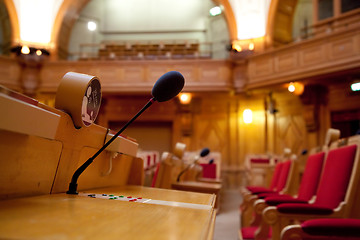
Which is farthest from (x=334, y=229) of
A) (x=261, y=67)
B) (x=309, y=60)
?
(x=261, y=67)

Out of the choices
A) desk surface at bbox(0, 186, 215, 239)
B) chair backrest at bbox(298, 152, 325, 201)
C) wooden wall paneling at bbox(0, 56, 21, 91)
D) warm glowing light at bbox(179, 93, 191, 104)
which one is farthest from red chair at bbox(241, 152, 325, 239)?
wooden wall paneling at bbox(0, 56, 21, 91)

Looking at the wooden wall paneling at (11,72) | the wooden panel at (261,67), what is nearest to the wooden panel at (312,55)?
the wooden panel at (261,67)

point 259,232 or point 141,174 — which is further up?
point 141,174

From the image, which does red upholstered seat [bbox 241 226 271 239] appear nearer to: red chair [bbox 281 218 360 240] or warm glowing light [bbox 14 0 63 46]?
red chair [bbox 281 218 360 240]

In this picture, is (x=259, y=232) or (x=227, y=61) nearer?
(x=259, y=232)

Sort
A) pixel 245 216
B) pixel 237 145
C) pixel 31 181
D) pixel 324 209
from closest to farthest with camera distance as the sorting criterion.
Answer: pixel 31 181 → pixel 324 209 → pixel 245 216 → pixel 237 145

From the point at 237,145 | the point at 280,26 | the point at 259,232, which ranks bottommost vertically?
the point at 259,232

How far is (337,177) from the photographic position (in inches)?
68.7

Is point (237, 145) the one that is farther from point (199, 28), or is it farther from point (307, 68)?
point (199, 28)

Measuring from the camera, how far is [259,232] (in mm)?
2035

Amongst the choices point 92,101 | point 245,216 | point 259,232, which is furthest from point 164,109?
point 92,101

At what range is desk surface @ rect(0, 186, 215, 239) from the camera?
0.47 m

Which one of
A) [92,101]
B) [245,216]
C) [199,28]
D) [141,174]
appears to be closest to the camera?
[92,101]

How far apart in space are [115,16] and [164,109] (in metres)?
3.77
